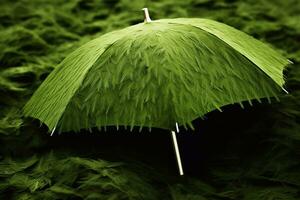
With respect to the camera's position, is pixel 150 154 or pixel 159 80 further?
pixel 150 154

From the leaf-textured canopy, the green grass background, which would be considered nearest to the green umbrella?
the leaf-textured canopy

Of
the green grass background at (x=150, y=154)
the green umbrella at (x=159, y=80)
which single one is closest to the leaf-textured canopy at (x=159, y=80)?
the green umbrella at (x=159, y=80)

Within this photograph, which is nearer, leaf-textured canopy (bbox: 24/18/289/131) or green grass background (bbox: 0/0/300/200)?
leaf-textured canopy (bbox: 24/18/289/131)

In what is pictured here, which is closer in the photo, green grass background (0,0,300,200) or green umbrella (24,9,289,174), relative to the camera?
green umbrella (24,9,289,174)

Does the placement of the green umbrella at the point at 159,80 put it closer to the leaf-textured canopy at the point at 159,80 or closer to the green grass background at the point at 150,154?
the leaf-textured canopy at the point at 159,80

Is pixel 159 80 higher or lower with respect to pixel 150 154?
higher

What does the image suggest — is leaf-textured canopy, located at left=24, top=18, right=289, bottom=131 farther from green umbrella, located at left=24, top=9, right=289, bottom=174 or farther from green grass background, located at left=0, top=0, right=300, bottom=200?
green grass background, located at left=0, top=0, right=300, bottom=200

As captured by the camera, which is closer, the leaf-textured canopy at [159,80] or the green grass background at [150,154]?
the leaf-textured canopy at [159,80]

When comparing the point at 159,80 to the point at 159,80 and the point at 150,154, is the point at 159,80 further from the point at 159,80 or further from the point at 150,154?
the point at 150,154

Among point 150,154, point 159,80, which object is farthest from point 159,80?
point 150,154
